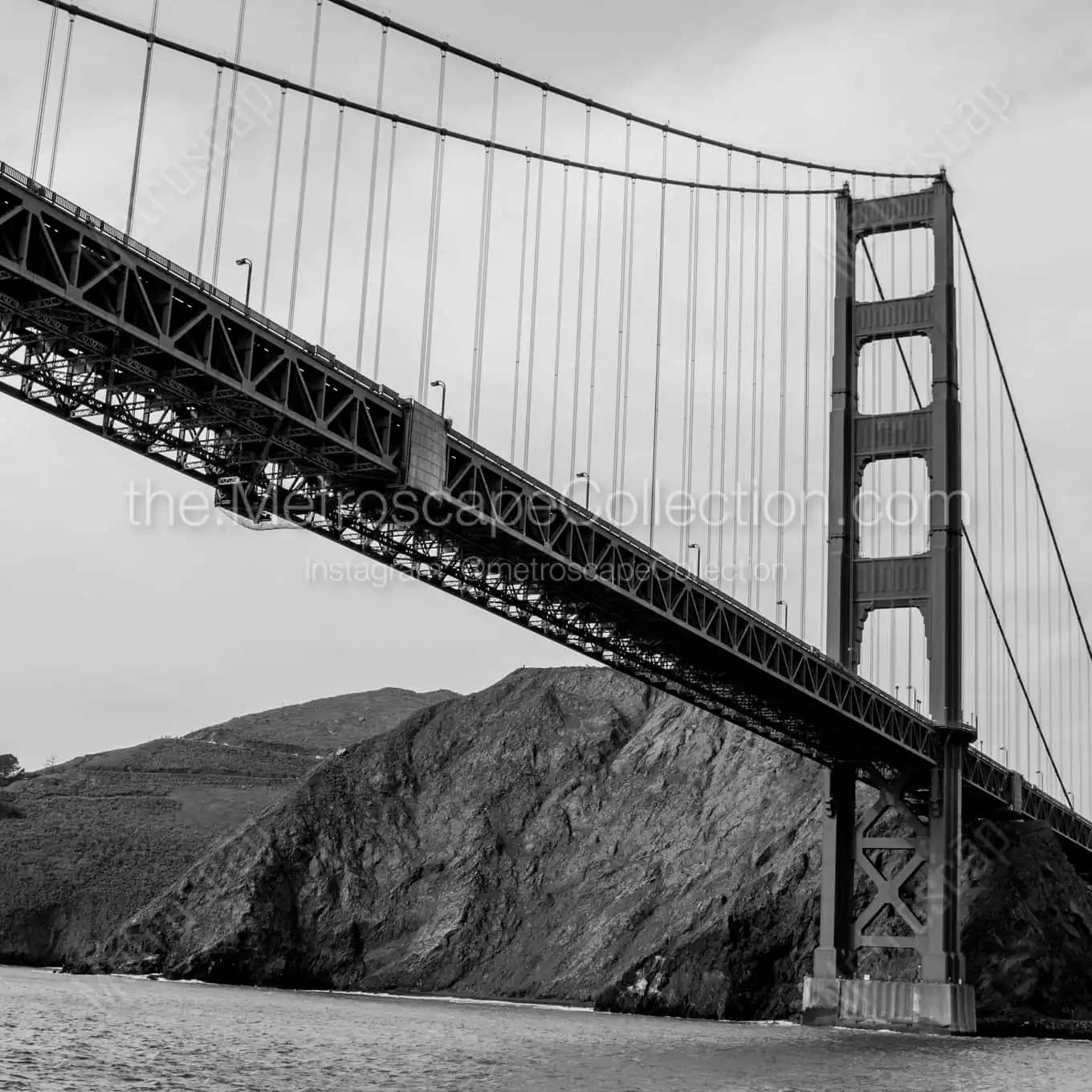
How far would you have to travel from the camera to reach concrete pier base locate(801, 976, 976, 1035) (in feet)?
192


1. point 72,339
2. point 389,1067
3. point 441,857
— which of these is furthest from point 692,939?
point 72,339

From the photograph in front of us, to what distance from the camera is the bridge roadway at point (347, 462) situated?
93.4 feet

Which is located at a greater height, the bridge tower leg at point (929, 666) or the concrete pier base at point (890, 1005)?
the bridge tower leg at point (929, 666)

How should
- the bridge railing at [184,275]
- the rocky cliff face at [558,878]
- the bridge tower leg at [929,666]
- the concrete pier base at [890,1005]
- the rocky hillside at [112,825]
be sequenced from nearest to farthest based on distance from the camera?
the bridge railing at [184,275] < the concrete pier base at [890,1005] < the bridge tower leg at [929,666] < the rocky cliff face at [558,878] < the rocky hillside at [112,825]

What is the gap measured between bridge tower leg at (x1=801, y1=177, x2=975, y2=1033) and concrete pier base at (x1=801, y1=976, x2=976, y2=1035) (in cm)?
4

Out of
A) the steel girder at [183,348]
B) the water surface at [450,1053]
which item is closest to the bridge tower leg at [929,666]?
the water surface at [450,1053]

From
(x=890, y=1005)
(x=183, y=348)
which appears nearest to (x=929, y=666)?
(x=890, y=1005)

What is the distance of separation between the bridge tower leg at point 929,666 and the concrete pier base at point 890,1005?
43mm

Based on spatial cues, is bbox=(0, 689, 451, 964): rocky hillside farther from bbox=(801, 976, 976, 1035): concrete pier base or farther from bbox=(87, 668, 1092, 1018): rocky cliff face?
bbox=(801, 976, 976, 1035): concrete pier base

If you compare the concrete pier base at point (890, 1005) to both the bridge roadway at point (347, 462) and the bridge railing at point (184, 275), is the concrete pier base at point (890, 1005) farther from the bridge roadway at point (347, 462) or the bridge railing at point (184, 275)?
the bridge railing at point (184, 275)

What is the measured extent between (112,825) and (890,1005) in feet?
257

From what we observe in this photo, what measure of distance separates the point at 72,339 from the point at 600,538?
19.6 m

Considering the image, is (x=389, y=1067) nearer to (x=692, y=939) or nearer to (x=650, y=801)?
(x=692, y=939)

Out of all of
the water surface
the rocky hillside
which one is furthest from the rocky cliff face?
the rocky hillside
